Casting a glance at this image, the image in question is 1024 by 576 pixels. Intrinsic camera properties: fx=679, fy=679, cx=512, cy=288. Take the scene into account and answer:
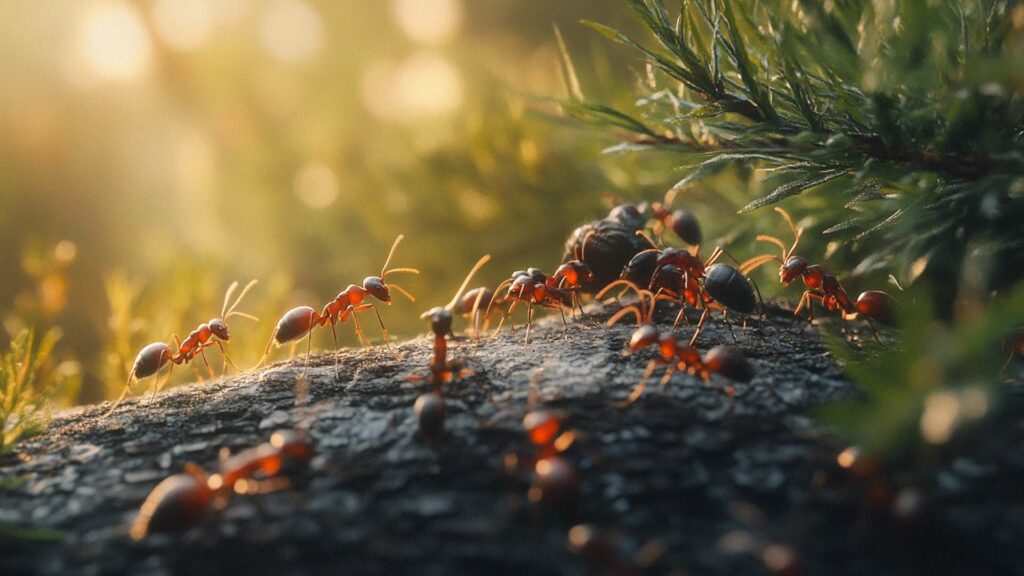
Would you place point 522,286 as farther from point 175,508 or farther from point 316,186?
point 316,186

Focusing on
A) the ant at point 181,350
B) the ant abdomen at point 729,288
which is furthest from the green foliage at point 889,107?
the ant at point 181,350

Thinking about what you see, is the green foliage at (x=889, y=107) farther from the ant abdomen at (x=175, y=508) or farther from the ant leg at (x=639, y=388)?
the ant abdomen at (x=175, y=508)

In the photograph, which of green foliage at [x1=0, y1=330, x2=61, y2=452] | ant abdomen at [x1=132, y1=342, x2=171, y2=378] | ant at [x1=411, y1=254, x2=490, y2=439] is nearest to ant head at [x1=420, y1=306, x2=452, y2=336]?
ant at [x1=411, y1=254, x2=490, y2=439]

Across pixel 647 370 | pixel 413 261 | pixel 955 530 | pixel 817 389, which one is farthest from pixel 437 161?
pixel 955 530

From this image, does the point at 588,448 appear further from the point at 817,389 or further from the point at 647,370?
the point at 817,389

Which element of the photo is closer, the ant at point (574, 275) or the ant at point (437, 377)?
the ant at point (437, 377)

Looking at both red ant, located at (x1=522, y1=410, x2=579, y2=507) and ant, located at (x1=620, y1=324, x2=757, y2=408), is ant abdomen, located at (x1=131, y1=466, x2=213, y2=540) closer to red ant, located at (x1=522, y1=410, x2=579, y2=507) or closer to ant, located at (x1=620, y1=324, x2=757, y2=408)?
red ant, located at (x1=522, y1=410, x2=579, y2=507)

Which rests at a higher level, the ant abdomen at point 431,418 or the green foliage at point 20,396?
the green foliage at point 20,396
